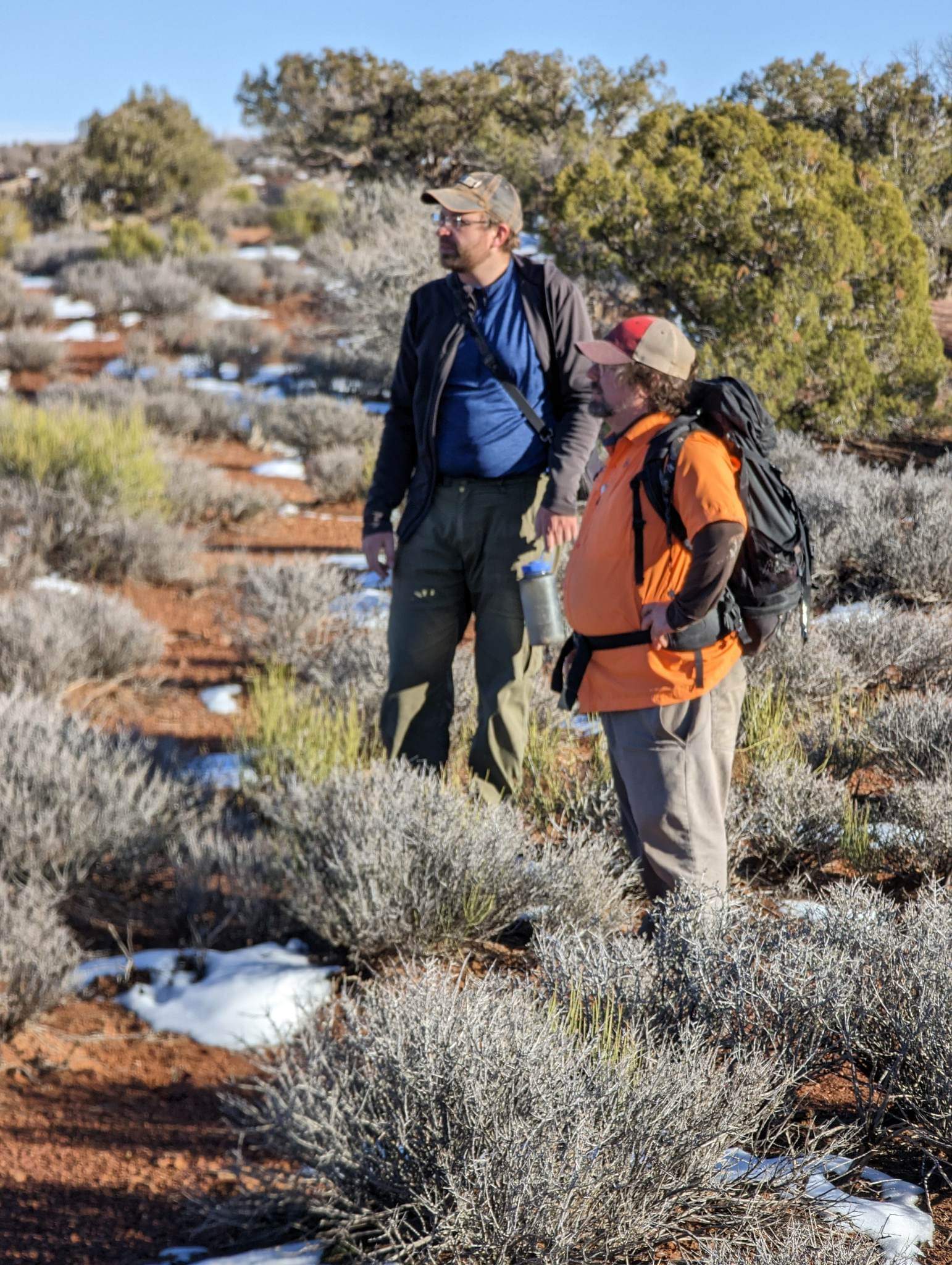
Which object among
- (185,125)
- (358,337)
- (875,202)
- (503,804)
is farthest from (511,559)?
(185,125)

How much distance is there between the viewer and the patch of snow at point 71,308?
56.4ft

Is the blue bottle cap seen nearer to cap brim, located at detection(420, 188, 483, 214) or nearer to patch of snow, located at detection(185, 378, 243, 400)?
cap brim, located at detection(420, 188, 483, 214)

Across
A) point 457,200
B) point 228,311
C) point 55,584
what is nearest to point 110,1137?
point 457,200

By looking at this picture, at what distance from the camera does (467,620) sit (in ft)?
12.7

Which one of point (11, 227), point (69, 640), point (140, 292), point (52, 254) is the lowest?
point (69, 640)

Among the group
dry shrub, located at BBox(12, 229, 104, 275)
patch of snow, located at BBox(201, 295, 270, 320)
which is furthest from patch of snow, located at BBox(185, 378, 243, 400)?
dry shrub, located at BBox(12, 229, 104, 275)

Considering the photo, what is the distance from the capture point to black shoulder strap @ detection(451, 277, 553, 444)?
3518 millimetres

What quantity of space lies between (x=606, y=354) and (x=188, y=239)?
21663 mm

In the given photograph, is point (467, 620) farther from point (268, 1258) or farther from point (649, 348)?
point (268, 1258)

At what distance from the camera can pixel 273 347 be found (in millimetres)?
16062

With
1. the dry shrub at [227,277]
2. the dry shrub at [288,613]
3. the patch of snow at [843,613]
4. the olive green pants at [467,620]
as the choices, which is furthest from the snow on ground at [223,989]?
the dry shrub at [227,277]

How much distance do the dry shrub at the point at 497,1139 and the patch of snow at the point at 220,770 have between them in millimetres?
2235

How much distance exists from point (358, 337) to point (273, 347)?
2938 millimetres

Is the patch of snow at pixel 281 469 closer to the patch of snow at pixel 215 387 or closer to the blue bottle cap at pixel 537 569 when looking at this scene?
the patch of snow at pixel 215 387
